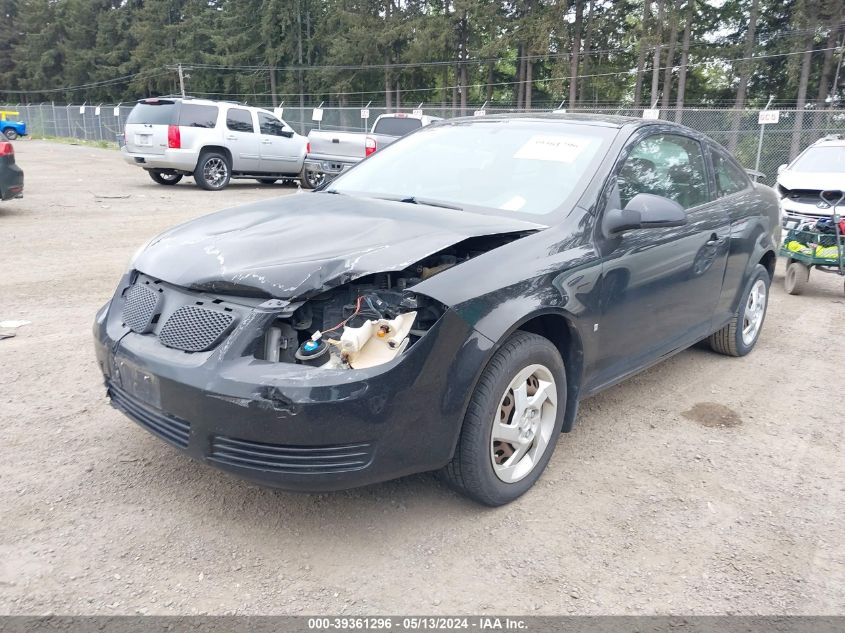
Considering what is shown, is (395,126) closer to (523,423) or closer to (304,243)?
(304,243)

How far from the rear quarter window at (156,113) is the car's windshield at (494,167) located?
39.0ft

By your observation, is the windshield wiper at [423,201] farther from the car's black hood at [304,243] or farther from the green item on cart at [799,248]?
the green item on cart at [799,248]

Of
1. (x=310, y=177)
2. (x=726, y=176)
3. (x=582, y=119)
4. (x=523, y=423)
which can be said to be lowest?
(x=523, y=423)

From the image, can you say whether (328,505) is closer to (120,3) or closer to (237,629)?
(237,629)

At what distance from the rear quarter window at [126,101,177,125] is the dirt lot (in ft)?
37.3

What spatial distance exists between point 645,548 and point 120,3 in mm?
88284

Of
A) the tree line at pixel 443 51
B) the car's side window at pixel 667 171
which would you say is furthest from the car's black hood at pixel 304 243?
the tree line at pixel 443 51

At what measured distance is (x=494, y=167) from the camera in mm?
3807

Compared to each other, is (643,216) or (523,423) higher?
(643,216)

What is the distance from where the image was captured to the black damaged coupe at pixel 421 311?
2504 millimetres

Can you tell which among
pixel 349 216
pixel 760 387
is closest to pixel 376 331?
pixel 349 216

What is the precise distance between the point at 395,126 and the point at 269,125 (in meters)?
3.03

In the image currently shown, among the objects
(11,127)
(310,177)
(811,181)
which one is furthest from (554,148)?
(11,127)

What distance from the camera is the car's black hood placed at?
267 centimetres
